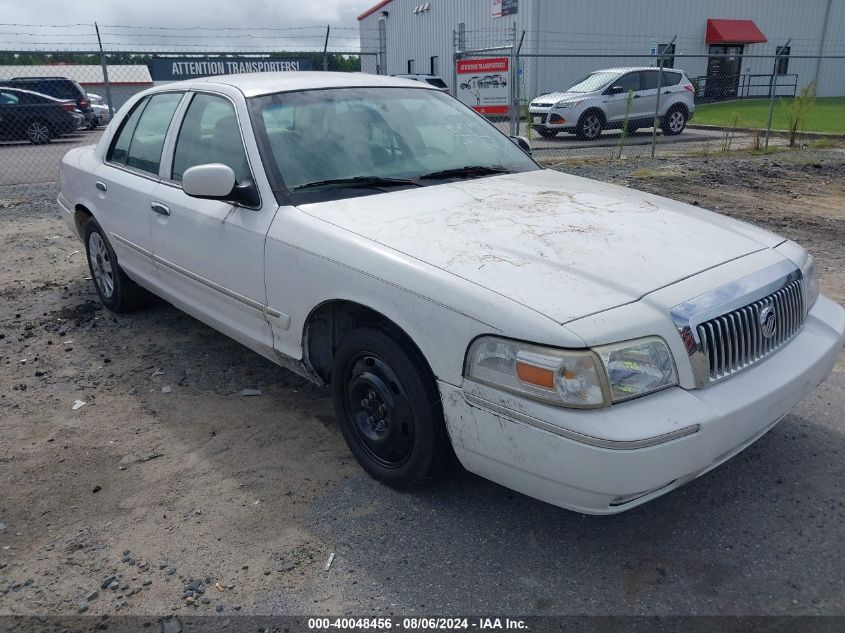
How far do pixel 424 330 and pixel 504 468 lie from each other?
1.87 ft

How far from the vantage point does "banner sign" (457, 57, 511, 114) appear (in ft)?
50.0

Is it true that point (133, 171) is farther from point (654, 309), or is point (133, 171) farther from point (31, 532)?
point (654, 309)

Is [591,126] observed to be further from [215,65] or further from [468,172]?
[468,172]

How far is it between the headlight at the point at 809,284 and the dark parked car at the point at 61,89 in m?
23.0

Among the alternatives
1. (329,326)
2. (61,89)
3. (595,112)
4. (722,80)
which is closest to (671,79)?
(595,112)

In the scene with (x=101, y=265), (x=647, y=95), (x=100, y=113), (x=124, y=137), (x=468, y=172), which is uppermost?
(x=124, y=137)

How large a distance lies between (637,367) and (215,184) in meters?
2.07

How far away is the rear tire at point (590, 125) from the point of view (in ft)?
55.1

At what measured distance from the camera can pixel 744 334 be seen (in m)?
2.66

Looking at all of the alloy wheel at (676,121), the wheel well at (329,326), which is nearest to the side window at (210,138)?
the wheel well at (329,326)

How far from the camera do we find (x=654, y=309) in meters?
2.46

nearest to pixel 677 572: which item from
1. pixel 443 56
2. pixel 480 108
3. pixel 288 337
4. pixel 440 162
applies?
pixel 288 337

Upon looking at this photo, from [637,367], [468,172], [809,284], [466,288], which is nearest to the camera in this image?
[637,367]

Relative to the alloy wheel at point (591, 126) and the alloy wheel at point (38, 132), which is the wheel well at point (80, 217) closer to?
the alloy wheel at point (591, 126)
